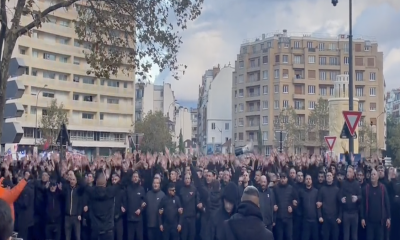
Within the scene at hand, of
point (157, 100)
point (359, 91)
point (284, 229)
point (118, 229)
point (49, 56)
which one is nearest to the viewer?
point (118, 229)

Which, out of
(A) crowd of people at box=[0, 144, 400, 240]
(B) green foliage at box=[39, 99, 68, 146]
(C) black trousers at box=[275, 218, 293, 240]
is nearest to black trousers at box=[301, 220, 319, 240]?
(A) crowd of people at box=[0, 144, 400, 240]

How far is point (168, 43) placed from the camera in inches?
545

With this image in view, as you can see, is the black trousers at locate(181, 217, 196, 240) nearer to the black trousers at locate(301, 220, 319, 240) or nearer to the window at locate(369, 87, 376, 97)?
the black trousers at locate(301, 220, 319, 240)

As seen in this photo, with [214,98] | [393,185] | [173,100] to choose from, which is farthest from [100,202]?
[173,100]

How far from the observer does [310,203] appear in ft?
46.1

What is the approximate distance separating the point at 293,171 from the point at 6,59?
23.8ft

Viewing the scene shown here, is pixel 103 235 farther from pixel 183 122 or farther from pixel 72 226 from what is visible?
pixel 183 122

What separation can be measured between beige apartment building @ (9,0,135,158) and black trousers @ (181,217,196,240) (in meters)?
50.0

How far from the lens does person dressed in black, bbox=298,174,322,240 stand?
14.0 meters

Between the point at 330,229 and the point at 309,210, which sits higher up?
the point at 309,210

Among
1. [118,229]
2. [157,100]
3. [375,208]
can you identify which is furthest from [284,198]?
[157,100]

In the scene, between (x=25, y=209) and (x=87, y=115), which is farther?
(x=87, y=115)

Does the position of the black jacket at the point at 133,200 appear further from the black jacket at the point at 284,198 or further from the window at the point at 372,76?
the window at the point at 372,76

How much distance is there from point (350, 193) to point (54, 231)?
23.1ft
